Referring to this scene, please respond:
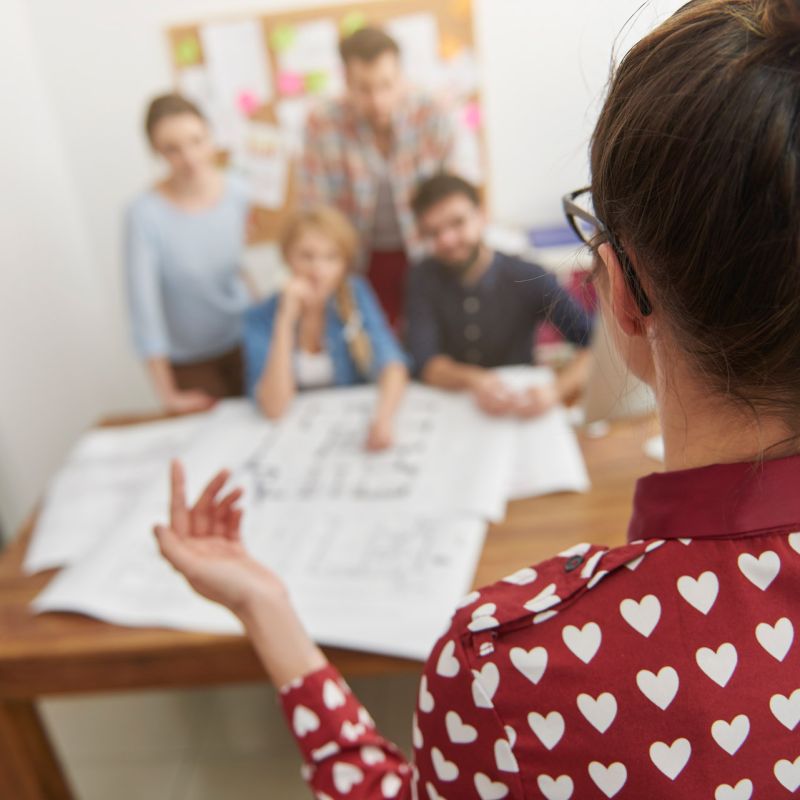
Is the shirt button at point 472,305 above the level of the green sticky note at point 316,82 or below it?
below

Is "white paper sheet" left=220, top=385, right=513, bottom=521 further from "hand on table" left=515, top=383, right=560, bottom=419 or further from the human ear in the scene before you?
the human ear

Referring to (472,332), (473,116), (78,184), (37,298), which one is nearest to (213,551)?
(472,332)

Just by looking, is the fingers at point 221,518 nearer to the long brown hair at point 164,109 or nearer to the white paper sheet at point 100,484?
the white paper sheet at point 100,484

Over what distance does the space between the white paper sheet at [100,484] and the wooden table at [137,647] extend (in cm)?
4

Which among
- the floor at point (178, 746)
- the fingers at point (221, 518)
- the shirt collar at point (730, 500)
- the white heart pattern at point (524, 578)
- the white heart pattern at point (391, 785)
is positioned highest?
the shirt collar at point (730, 500)

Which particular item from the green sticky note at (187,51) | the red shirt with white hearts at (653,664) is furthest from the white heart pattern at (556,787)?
the green sticky note at (187,51)

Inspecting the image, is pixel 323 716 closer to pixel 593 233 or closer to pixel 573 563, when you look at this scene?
pixel 573 563

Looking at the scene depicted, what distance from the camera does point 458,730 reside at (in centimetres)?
41

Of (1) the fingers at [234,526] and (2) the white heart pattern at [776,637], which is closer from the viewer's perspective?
(2) the white heart pattern at [776,637]

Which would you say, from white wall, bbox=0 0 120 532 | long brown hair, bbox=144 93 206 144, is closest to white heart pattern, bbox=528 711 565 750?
long brown hair, bbox=144 93 206 144

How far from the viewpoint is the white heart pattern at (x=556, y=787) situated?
378 mm

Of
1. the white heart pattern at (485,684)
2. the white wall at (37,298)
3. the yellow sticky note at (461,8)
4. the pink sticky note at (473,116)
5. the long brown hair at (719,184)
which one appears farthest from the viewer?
the pink sticky note at (473,116)

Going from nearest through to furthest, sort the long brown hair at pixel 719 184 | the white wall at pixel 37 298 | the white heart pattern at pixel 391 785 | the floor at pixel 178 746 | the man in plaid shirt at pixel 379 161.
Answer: the long brown hair at pixel 719 184
the white heart pattern at pixel 391 785
the floor at pixel 178 746
the man in plaid shirt at pixel 379 161
the white wall at pixel 37 298

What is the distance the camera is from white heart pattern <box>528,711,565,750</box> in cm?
38
